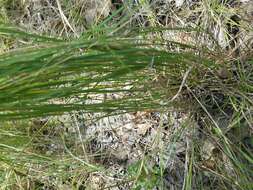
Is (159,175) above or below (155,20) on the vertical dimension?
below

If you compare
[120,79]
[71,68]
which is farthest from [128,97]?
[71,68]

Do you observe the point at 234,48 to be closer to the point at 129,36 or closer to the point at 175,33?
the point at 175,33

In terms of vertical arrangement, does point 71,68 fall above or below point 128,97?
above

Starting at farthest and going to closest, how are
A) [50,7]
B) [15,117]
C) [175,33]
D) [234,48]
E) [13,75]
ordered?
[50,7] < [175,33] < [234,48] < [15,117] < [13,75]

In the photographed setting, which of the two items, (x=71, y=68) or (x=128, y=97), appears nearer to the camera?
(x=71, y=68)

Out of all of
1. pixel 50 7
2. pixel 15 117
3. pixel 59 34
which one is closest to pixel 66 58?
pixel 15 117

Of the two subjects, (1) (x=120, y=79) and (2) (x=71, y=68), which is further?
(1) (x=120, y=79)

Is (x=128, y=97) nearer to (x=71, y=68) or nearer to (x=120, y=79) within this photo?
(x=120, y=79)

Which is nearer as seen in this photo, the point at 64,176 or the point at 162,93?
the point at 162,93
